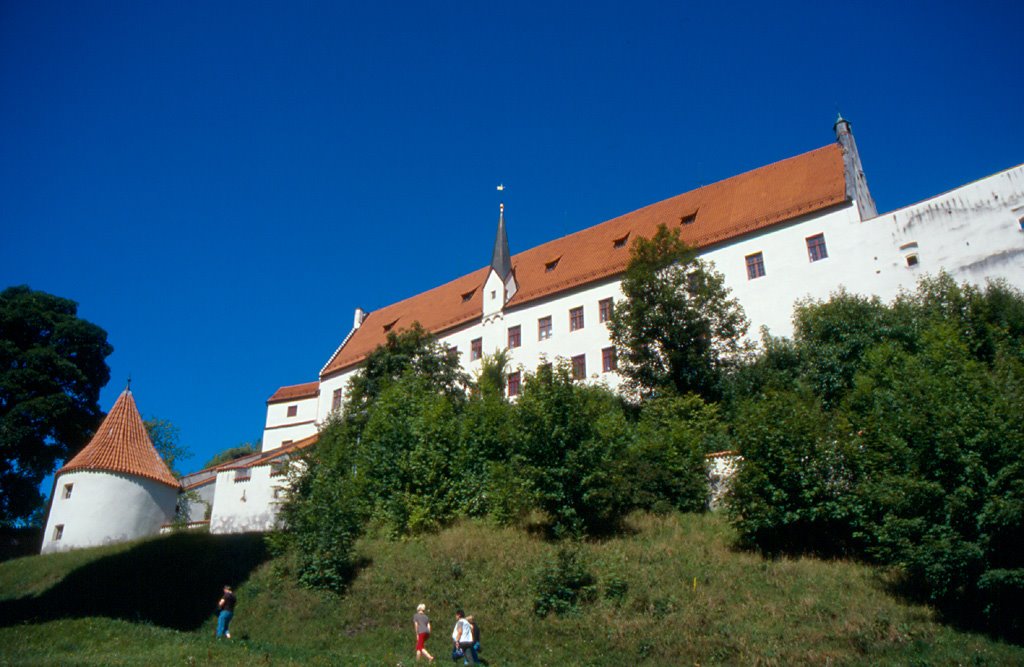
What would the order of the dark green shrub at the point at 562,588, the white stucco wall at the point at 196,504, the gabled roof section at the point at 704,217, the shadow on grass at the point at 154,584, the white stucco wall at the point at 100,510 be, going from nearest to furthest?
the dark green shrub at the point at 562,588, the shadow on grass at the point at 154,584, the white stucco wall at the point at 100,510, the gabled roof section at the point at 704,217, the white stucco wall at the point at 196,504

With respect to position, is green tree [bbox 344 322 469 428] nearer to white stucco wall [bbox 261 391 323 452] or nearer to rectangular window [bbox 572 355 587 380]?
rectangular window [bbox 572 355 587 380]

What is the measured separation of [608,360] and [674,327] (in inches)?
247

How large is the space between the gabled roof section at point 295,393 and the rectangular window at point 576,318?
20356mm

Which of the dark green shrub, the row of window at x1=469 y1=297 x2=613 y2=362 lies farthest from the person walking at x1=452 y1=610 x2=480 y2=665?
the row of window at x1=469 y1=297 x2=613 y2=362

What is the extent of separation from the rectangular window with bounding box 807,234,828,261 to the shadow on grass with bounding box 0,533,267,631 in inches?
970

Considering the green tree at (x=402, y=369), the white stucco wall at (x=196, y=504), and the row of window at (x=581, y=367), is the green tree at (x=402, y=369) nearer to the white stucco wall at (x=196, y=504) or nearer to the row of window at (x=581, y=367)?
the row of window at (x=581, y=367)

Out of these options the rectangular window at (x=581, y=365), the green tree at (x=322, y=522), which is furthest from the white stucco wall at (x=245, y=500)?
the rectangular window at (x=581, y=365)

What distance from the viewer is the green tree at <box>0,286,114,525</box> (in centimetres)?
3569

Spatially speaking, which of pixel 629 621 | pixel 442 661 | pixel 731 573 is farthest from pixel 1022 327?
pixel 442 661

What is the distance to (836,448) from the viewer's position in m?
19.5

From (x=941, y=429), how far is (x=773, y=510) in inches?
167

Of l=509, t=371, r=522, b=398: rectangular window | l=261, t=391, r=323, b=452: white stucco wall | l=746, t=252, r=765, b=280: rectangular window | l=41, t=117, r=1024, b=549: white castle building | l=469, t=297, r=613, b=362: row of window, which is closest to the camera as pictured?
l=41, t=117, r=1024, b=549: white castle building

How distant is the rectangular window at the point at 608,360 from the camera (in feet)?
118

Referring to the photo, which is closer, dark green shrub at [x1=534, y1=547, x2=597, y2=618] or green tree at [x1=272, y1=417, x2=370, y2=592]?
dark green shrub at [x1=534, y1=547, x2=597, y2=618]
